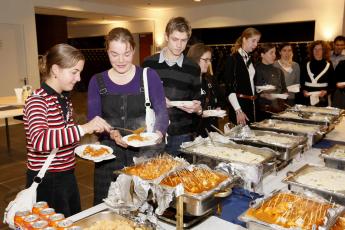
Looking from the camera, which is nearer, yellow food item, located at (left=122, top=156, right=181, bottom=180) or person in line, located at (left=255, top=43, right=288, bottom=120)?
yellow food item, located at (left=122, top=156, right=181, bottom=180)

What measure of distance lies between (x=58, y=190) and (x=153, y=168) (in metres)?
0.51

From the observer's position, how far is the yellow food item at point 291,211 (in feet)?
3.46

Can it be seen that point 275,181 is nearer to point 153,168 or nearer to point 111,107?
point 153,168

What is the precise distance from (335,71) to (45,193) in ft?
12.5

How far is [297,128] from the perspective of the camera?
7.60ft

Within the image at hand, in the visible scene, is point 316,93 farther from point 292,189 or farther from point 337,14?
point 337,14

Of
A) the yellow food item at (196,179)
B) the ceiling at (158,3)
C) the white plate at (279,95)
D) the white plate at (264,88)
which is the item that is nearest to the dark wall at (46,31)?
the ceiling at (158,3)

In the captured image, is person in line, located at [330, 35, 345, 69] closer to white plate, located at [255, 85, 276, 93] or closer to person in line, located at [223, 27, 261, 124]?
white plate, located at [255, 85, 276, 93]

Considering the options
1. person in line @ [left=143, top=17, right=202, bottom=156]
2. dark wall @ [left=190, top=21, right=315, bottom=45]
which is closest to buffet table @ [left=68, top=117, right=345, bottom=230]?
person in line @ [left=143, top=17, right=202, bottom=156]

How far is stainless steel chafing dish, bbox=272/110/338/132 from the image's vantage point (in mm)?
2475

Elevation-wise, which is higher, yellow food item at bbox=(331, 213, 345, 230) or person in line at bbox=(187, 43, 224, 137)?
person in line at bbox=(187, 43, 224, 137)

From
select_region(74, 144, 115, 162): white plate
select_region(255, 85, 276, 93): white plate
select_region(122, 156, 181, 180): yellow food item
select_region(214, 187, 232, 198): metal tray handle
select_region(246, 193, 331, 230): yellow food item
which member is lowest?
select_region(246, 193, 331, 230): yellow food item

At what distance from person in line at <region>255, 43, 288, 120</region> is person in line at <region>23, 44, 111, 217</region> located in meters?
2.18

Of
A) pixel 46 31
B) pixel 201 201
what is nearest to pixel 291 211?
pixel 201 201
